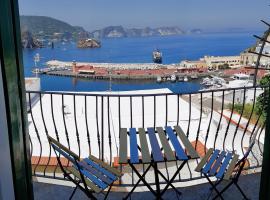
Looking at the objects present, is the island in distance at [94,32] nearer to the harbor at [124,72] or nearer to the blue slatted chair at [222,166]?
the harbor at [124,72]

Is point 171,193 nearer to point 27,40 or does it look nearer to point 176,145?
point 176,145

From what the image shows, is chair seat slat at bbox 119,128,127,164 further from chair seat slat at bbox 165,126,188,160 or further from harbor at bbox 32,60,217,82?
harbor at bbox 32,60,217,82

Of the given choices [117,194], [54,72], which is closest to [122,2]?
[54,72]

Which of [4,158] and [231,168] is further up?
[4,158]

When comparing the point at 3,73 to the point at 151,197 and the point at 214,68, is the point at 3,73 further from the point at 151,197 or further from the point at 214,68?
the point at 214,68

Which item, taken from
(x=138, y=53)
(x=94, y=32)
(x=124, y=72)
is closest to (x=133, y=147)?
(x=94, y=32)

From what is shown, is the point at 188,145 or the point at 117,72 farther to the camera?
the point at 117,72
